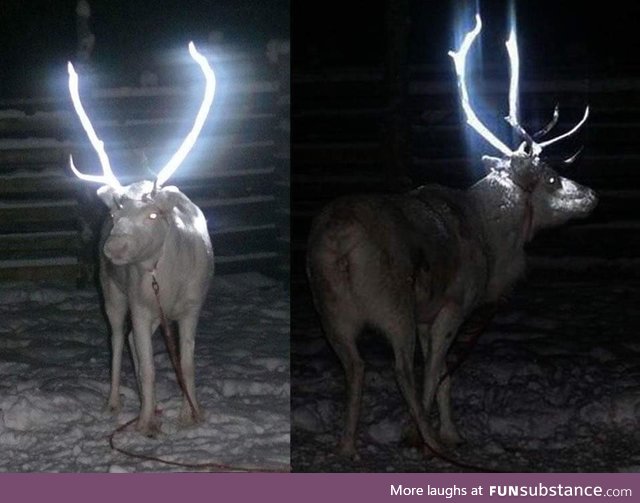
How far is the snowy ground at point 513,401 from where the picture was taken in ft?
24.3

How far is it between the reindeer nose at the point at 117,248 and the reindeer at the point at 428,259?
3.19ft

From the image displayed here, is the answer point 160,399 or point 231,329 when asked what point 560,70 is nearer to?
point 231,329

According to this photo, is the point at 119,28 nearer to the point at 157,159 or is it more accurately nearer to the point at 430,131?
the point at 157,159

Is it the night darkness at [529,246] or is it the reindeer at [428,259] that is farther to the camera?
the night darkness at [529,246]

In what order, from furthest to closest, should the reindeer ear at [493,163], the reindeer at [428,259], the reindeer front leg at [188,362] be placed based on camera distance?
the reindeer ear at [493,163], the reindeer front leg at [188,362], the reindeer at [428,259]

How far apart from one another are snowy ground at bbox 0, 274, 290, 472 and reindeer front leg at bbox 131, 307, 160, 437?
3.1 inches

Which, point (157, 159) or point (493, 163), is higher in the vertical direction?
point (493, 163)

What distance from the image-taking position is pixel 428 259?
7.36 m

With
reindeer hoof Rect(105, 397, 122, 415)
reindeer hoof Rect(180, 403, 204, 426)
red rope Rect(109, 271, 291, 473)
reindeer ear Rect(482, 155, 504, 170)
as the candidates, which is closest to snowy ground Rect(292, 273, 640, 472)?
red rope Rect(109, 271, 291, 473)

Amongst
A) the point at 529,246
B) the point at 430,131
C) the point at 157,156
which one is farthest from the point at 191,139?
the point at 529,246

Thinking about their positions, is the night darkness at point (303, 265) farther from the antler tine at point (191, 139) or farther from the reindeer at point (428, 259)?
the antler tine at point (191, 139)

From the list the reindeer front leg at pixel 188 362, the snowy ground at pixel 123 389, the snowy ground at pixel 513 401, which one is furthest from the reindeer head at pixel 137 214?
the snowy ground at pixel 513 401

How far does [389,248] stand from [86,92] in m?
5.54

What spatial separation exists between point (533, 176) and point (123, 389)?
9.29 ft
